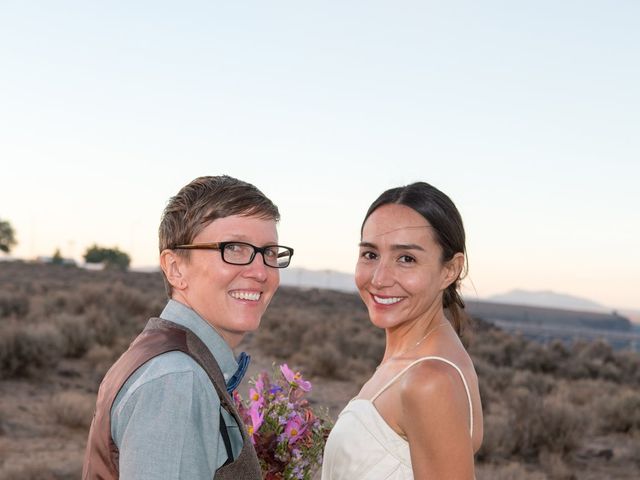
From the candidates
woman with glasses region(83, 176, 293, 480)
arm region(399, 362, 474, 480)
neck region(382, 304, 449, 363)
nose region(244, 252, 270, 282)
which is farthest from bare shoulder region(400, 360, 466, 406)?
nose region(244, 252, 270, 282)

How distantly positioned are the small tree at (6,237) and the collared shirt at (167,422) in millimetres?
87822

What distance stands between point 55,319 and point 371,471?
15701 mm

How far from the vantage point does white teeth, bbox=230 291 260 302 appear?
2.23m

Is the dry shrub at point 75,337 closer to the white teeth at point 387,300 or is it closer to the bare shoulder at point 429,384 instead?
the white teeth at point 387,300

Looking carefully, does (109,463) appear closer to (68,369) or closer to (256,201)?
(256,201)

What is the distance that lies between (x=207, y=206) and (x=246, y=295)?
0.30m

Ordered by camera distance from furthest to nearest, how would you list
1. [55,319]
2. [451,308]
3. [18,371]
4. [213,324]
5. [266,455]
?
[55,319], [18,371], [451,308], [266,455], [213,324]

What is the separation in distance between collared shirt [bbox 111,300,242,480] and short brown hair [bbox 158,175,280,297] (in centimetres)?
47

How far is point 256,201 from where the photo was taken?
7.28 ft

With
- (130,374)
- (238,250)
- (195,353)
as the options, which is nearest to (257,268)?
(238,250)

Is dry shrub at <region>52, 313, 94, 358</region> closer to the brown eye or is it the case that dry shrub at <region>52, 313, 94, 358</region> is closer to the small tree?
the brown eye

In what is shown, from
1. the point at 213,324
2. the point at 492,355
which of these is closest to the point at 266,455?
the point at 213,324

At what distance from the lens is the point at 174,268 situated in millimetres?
2270

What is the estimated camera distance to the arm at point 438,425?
258cm
